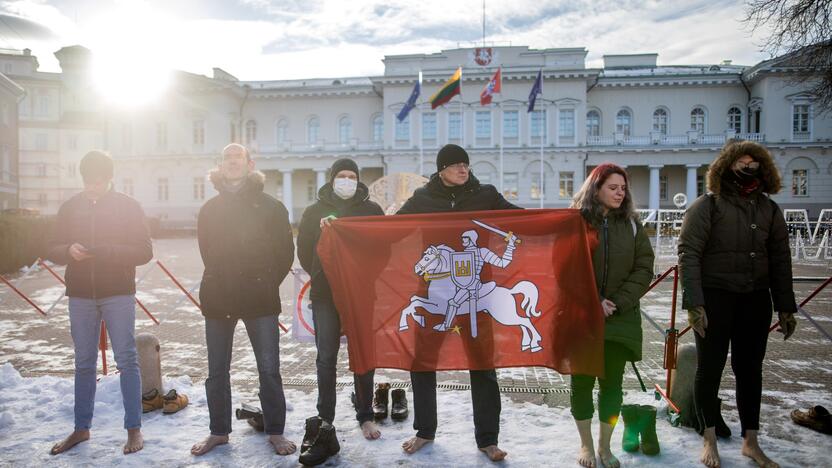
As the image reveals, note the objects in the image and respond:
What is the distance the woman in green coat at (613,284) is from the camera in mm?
3664

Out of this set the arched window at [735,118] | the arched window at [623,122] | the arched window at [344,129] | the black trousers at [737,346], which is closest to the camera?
the black trousers at [737,346]

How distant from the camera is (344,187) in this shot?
434 cm

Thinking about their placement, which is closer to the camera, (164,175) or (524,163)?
(524,163)

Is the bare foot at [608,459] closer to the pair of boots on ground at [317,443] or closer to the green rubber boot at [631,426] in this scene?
the green rubber boot at [631,426]

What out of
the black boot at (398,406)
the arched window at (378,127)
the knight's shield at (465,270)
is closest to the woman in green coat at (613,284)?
the knight's shield at (465,270)

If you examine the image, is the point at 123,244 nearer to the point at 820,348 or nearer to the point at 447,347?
the point at 447,347

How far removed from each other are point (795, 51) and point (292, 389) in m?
10.6

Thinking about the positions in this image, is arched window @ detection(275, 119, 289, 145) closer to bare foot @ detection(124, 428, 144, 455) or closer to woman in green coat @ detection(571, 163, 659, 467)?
bare foot @ detection(124, 428, 144, 455)

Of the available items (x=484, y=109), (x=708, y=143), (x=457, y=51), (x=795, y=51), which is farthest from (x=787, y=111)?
(x=795, y=51)

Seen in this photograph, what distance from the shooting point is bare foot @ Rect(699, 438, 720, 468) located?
3652mm

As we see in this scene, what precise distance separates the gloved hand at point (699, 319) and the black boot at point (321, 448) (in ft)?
8.79

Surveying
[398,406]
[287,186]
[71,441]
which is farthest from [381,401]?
[287,186]

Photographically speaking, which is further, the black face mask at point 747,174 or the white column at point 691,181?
the white column at point 691,181

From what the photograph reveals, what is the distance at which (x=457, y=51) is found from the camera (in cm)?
4372
